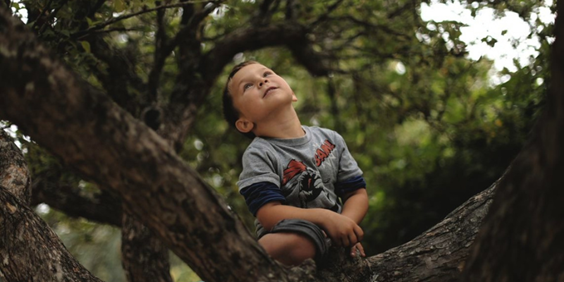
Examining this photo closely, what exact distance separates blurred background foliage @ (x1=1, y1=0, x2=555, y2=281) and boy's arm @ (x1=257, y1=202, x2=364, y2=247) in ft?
5.74

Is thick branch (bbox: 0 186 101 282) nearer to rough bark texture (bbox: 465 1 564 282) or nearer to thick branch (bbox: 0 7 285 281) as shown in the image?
thick branch (bbox: 0 7 285 281)

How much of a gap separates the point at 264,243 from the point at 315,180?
490 millimetres

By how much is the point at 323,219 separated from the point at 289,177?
337 mm

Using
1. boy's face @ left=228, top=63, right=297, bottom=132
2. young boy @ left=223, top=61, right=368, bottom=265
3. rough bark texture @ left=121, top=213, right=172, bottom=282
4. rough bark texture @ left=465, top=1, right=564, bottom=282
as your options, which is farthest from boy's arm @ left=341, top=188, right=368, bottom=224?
rough bark texture @ left=121, top=213, right=172, bottom=282

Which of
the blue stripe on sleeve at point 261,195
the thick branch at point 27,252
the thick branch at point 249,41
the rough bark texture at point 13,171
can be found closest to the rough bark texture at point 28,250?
the thick branch at point 27,252

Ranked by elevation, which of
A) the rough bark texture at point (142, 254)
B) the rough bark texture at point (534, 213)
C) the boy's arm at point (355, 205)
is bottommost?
the rough bark texture at point (142, 254)

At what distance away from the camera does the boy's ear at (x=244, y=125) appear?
2711 millimetres

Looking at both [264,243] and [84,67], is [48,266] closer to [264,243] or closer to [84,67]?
[264,243]

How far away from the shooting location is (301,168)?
247 cm

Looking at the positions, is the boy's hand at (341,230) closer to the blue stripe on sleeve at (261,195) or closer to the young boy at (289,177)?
the young boy at (289,177)

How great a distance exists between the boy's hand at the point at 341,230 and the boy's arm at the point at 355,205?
0.88 ft

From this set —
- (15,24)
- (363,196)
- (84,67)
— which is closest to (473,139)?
(363,196)

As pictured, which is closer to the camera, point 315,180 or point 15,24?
point 15,24

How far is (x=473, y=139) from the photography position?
546 centimetres
